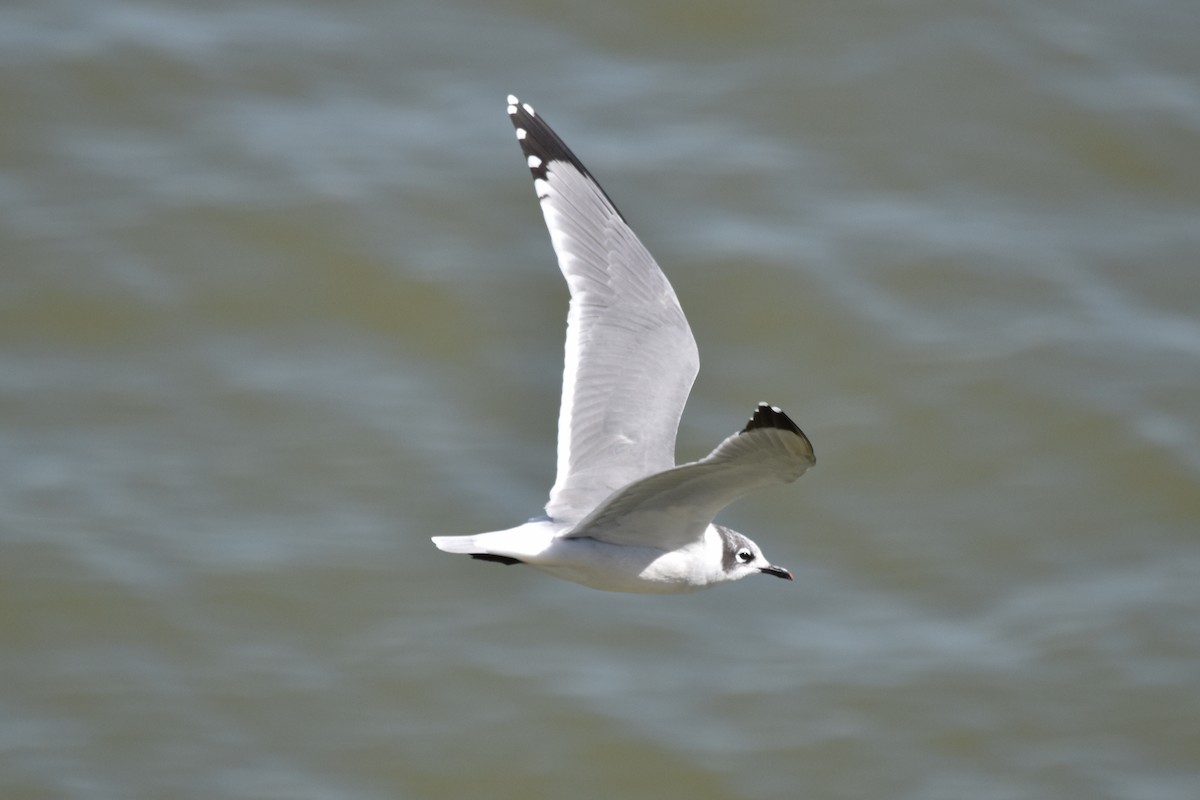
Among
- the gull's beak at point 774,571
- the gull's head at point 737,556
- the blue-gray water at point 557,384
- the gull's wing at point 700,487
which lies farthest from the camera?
the blue-gray water at point 557,384

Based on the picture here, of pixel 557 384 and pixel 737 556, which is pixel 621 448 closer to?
pixel 737 556

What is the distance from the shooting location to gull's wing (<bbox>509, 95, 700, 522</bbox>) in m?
5.49

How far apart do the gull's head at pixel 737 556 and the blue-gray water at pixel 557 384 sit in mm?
1097

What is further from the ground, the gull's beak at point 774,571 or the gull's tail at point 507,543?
the gull's beak at point 774,571

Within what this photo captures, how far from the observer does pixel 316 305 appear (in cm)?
782

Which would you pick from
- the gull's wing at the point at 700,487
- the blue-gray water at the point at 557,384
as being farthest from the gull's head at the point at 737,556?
the blue-gray water at the point at 557,384

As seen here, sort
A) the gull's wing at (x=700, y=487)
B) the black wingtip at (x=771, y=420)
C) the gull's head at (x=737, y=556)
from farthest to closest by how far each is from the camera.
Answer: the gull's head at (x=737, y=556) → the gull's wing at (x=700, y=487) → the black wingtip at (x=771, y=420)

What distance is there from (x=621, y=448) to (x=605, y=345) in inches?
14.6

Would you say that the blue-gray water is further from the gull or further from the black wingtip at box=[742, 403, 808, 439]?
the black wingtip at box=[742, 403, 808, 439]

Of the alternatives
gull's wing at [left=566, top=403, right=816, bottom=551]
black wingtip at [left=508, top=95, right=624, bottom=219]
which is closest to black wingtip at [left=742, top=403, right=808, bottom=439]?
gull's wing at [left=566, top=403, right=816, bottom=551]

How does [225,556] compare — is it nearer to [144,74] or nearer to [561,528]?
[561,528]

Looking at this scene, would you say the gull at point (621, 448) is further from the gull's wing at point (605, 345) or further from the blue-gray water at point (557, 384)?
the blue-gray water at point (557, 384)

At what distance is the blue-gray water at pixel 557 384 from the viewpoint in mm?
6484

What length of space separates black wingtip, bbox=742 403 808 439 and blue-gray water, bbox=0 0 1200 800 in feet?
8.17
